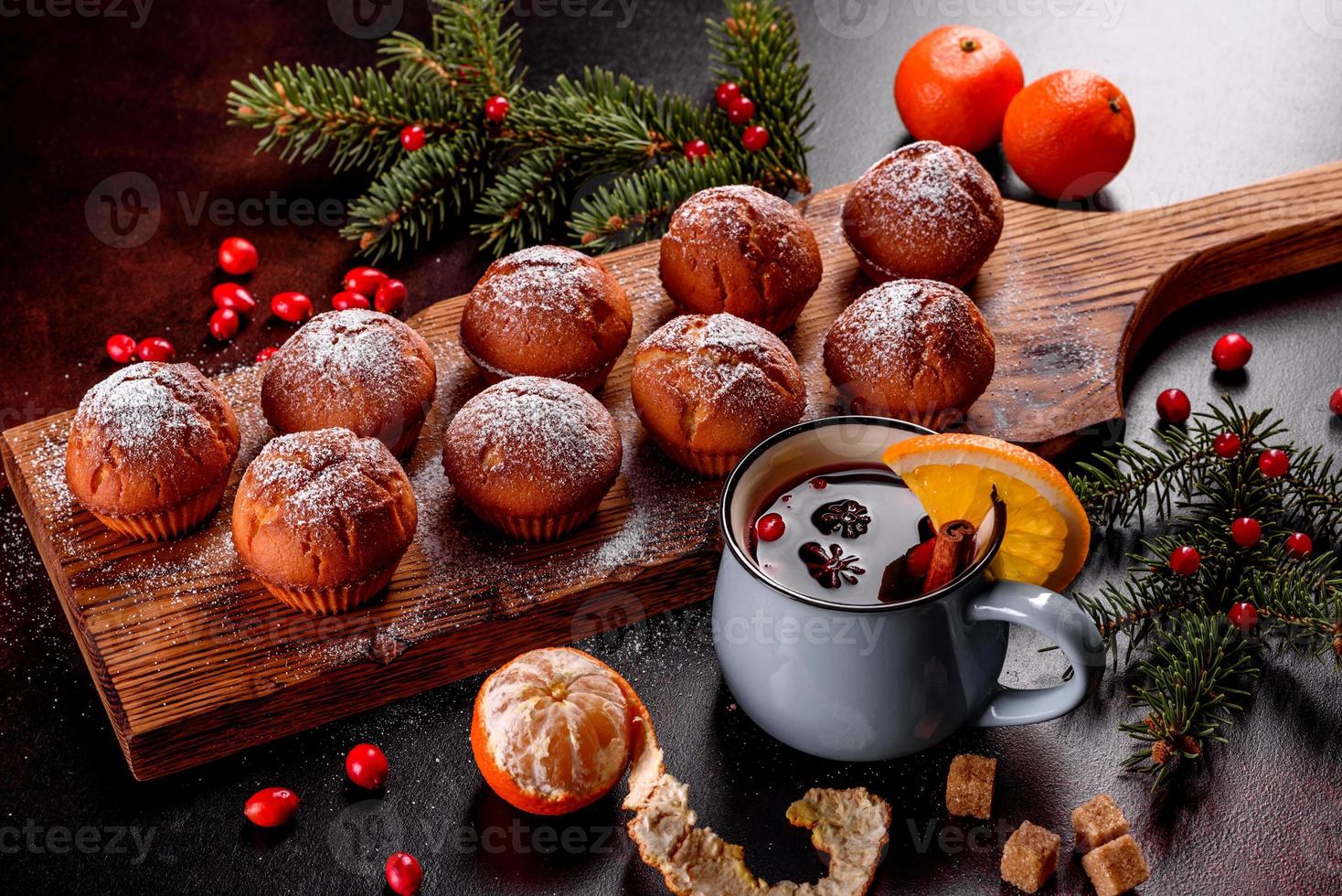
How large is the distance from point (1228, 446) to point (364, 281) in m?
1.37

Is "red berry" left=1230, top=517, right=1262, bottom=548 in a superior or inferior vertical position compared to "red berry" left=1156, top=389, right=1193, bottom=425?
inferior

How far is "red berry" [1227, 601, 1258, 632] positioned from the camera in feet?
5.30

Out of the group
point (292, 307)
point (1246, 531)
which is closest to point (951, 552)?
point (1246, 531)

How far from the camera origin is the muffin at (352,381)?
1.79m

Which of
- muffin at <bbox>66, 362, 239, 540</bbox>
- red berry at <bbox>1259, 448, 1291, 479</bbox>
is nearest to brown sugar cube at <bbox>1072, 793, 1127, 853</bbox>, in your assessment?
red berry at <bbox>1259, 448, 1291, 479</bbox>

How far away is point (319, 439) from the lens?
65.8 inches

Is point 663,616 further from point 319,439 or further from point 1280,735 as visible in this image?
point 1280,735

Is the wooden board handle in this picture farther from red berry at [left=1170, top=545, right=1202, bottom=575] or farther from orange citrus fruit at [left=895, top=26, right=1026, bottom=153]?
red berry at [left=1170, top=545, right=1202, bottom=575]

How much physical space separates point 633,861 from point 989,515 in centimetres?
55

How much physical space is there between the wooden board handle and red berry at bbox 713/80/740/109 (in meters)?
0.74

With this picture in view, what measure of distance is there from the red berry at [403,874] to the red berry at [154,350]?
1.04 meters

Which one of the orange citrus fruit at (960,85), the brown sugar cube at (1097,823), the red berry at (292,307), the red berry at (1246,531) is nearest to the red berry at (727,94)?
the orange citrus fruit at (960,85)

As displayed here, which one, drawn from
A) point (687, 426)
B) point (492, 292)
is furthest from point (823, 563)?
point (492, 292)

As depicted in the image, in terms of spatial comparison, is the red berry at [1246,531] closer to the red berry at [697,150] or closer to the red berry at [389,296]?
the red berry at [697,150]
